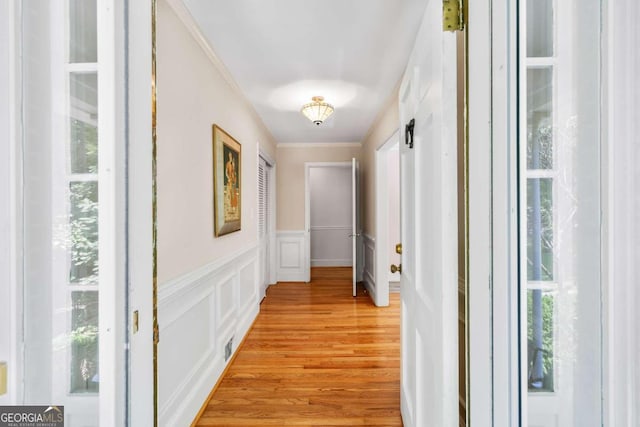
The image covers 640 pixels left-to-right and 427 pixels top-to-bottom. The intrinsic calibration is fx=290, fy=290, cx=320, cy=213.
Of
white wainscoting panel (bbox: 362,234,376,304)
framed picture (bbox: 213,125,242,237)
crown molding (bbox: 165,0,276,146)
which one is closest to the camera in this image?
crown molding (bbox: 165,0,276,146)

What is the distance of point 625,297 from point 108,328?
1052mm

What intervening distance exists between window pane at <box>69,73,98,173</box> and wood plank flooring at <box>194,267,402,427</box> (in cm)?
176

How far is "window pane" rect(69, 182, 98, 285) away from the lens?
0.73m

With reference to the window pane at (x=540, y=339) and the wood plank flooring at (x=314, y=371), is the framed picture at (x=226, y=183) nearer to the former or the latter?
the wood plank flooring at (x=314, y=371)

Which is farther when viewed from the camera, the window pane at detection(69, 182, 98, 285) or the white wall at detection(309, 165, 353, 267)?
the white wall at detection(309, 165, 353, 267)

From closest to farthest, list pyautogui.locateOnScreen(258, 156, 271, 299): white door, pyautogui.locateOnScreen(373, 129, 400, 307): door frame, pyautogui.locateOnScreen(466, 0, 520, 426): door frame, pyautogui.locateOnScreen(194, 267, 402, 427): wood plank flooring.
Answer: pyautogui.locateOnScreen(466, 0, 520, 426): door frame < pyautogui.locateOnScreen(194, 267, 402, 427): wood plank flooring < pyautogui.locateOnScreen(373, 129, 400, 307): door frame < pyautogui.locateOnScreen(258, 156, 271, 299): white door

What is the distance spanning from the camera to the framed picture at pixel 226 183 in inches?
87.7

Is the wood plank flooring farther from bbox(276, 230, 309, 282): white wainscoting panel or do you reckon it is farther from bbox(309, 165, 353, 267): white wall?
bbox(309, 165, 353, 267): white wall

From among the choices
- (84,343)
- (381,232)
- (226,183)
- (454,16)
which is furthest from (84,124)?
(381,232)

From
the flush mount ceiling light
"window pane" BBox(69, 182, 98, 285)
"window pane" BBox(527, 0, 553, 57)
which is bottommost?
"window pane" BBox(69, 182, 98, 285)

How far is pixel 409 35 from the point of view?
6.36 ft

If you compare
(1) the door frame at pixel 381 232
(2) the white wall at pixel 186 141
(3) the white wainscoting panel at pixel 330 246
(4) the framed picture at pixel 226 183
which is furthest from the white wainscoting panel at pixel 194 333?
(3) the white wainscoting panel at pixel 330 246

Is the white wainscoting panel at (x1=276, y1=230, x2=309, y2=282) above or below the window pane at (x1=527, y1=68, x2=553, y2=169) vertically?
below

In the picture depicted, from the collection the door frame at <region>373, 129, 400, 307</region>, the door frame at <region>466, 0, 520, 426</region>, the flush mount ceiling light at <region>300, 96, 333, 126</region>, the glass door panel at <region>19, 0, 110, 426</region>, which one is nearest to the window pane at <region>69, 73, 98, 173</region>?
the glass door panel at <region>19, 0, 110, 426</region>
